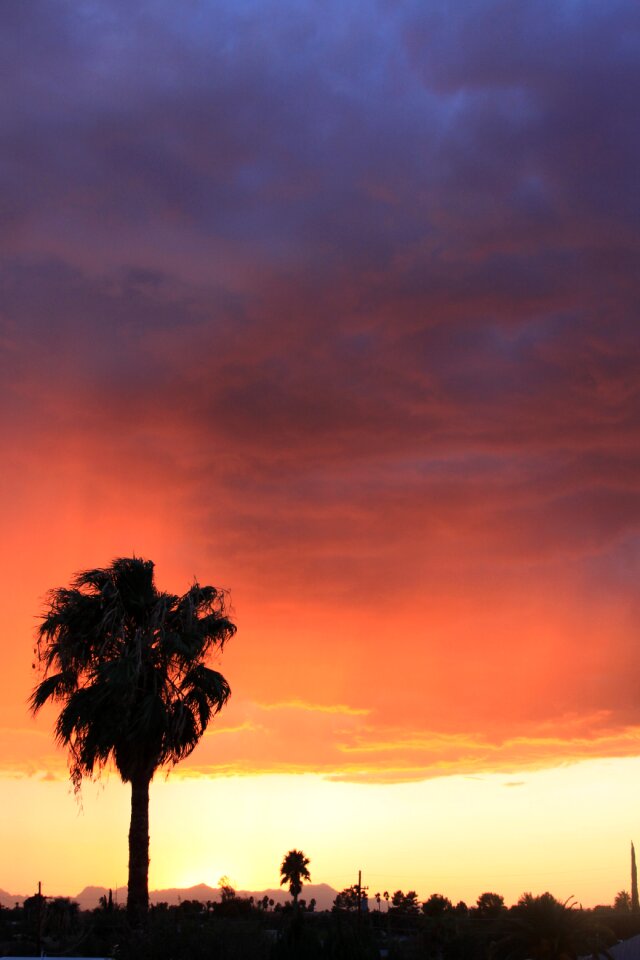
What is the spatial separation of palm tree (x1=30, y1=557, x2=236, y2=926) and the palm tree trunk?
3cm

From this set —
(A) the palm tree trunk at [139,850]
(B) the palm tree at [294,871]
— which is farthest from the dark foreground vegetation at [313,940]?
(B) the palm tree at [294,871]

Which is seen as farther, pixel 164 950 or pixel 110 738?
pixel 110 738

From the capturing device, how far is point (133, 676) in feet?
119

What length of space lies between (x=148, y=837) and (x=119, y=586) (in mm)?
8811

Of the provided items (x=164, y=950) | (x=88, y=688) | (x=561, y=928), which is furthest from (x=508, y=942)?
(x=88, y=688)

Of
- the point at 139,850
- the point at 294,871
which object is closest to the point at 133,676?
the point at 139,850

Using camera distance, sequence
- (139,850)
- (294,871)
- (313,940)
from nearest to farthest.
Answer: (313,940) < (139,850) < (294,871)

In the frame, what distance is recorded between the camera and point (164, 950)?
101 ft

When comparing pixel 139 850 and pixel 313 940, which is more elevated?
pixel 139 850

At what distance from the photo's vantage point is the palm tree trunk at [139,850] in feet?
115

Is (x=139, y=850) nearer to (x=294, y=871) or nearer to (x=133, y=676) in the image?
(x=133, y=676)

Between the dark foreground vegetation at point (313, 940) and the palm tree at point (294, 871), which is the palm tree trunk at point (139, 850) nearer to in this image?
the dark foreground vegetation at point (313, 940)

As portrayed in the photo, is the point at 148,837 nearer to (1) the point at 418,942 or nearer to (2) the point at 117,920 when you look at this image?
(2) the point at 117,920

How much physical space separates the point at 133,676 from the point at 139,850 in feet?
18.7
